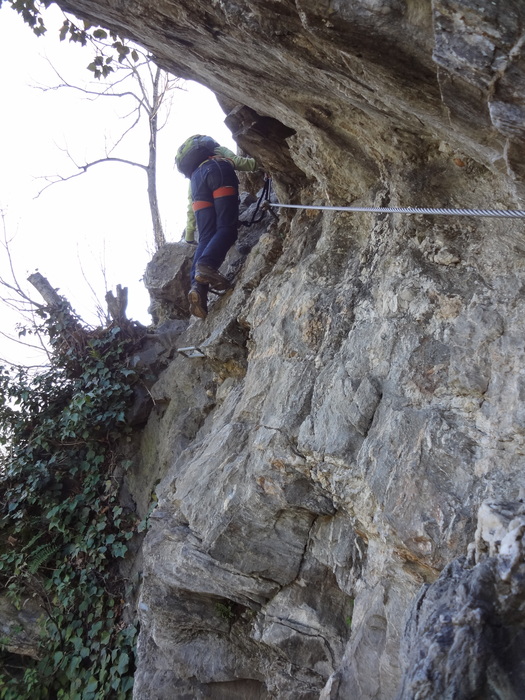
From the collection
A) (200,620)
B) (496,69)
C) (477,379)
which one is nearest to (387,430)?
(477,379)

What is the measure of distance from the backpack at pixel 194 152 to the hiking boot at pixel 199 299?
1319 millimetres

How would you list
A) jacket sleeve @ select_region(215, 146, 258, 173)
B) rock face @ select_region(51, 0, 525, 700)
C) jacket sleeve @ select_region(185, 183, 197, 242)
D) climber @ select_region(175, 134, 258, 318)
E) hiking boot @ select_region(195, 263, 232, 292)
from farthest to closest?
1. jacket sleeve @ select_region(185, 183, 197, 242)
2. jacket sleeve @ select_region(215, 146, 258, 173)
3. climber @ select_region(175, 134, 258, 318)
4. hiking boot @ select_region(195, 263, 232, 292)
5. rock face @ select_region(51, 0, 525, 700)

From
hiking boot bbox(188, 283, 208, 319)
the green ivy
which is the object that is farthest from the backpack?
→ the green ivy

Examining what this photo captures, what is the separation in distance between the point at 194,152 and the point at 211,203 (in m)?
0.57

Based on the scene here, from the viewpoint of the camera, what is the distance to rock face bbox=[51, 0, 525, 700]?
221 cm

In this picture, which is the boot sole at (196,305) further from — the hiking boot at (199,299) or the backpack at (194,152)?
the backpack at (194,152)

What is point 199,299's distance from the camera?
5859 millimetres

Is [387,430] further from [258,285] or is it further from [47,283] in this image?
[47,283]

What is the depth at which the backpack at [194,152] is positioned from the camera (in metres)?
6.09

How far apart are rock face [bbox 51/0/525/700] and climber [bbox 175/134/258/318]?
1.97ft

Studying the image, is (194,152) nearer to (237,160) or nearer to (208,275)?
(237,160)

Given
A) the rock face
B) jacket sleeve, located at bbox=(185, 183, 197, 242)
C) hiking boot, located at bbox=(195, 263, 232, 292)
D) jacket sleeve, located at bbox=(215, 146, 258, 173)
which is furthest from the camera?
jacket sleeve, located at bbox=(185, 183, 197, 242)

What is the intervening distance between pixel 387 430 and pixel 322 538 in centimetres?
105

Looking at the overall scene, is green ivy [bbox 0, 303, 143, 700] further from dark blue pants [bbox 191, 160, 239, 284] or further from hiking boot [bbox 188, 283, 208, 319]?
dark blue pants [bbox 191, 160, 239, 284]
